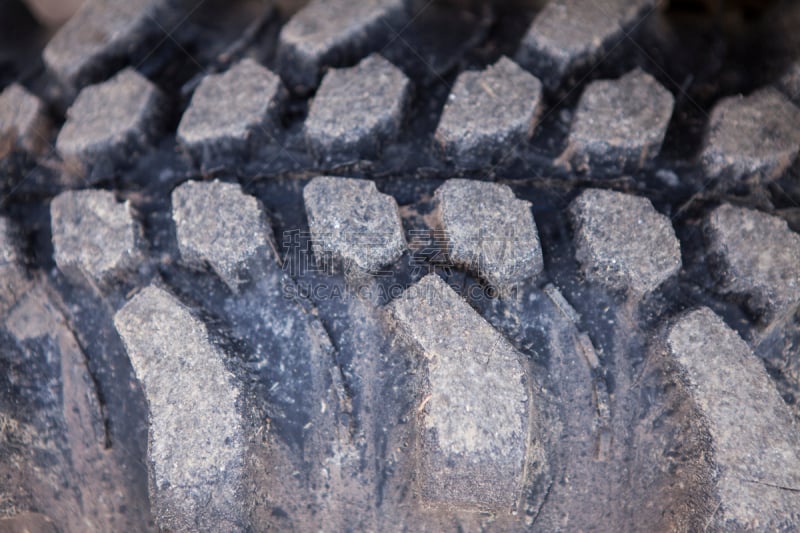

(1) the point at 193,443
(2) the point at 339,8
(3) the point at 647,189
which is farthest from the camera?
(2) the point at 339,8

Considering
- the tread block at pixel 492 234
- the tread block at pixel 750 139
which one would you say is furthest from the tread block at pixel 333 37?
the tread block at pixel 750 139

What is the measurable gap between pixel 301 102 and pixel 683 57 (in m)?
0.68

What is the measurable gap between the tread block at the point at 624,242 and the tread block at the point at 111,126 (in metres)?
0.73

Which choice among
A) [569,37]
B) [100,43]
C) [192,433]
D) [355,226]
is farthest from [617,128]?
[100,43]

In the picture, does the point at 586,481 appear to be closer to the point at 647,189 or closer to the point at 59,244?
the point at 647,189

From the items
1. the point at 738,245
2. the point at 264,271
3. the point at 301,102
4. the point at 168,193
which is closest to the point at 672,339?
the point at 738,245

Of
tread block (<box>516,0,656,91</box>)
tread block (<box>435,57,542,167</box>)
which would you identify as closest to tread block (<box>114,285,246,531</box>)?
tread block (<box>435,57,542,167</box>)

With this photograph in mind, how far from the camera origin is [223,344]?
98cm

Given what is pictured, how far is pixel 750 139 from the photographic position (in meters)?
1.06

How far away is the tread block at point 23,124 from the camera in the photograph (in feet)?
3.99

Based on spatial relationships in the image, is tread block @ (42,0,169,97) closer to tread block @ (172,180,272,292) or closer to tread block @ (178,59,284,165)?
tread block @ (178,59,284,165)

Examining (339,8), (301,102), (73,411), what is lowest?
(73,411)

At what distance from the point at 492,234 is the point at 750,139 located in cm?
46

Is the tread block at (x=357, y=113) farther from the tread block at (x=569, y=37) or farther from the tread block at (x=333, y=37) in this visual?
the tread block at (x=569, y=37)
